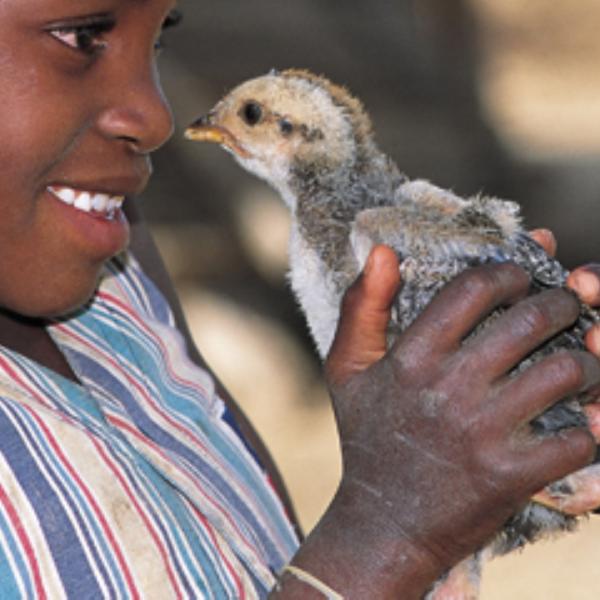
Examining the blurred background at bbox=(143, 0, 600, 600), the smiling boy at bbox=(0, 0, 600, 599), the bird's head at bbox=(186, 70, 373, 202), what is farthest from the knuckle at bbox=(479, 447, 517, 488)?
the blurred background at bbox=(143, 0, 600, 600)

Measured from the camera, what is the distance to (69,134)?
4.74 ft

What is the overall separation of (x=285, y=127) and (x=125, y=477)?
60 cm

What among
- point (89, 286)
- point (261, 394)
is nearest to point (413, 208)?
point (89, 286)

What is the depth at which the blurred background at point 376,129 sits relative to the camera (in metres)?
5.16

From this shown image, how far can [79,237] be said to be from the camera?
150cm

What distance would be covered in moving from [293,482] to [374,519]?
10.4ft

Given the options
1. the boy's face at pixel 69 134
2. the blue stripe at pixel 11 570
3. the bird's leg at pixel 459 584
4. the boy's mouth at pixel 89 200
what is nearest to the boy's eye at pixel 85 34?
the boy's face at pixel 69 134

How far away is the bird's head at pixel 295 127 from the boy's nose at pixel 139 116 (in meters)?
0.31

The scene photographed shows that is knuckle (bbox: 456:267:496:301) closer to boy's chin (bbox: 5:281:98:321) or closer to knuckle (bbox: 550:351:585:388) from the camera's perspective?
knuckle (bbox: 550:351:585:388)

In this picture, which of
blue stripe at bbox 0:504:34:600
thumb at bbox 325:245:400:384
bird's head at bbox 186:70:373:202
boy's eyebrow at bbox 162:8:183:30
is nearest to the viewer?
blue stripe at bbox 0:504:34:600

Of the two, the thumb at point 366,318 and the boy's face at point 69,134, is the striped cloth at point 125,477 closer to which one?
the boy's face at point 69,134

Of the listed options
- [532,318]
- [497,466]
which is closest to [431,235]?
[532,318]

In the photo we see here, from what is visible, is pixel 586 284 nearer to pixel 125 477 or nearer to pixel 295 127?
pixel 295 127

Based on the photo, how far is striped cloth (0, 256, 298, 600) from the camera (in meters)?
1.41
